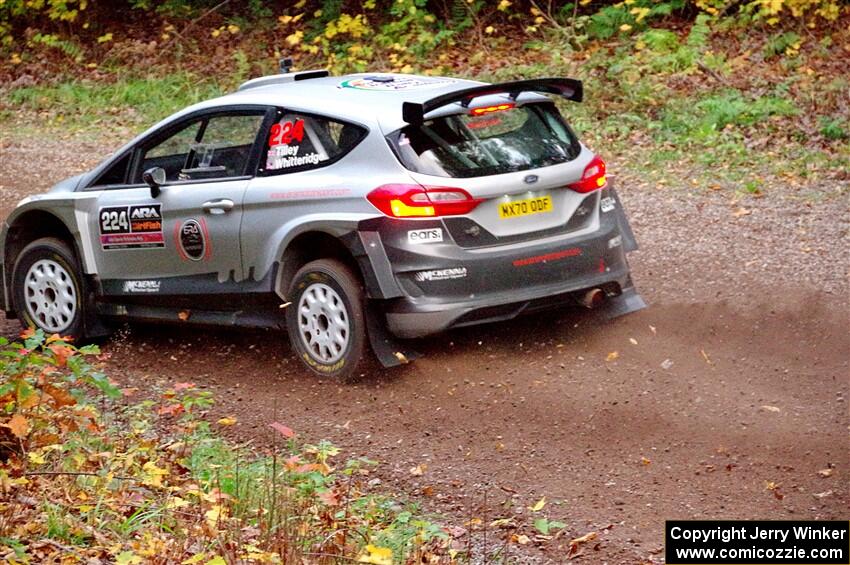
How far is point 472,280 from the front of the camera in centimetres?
741

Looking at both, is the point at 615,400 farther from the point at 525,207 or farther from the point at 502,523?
the point at 502,523

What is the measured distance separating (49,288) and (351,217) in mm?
2805

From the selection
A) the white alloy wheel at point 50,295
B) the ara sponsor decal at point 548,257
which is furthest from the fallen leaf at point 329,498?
the white alloy wheel at point 50,295

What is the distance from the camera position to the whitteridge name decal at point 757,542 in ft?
17.3

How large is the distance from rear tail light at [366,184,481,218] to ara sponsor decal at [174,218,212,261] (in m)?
1.46

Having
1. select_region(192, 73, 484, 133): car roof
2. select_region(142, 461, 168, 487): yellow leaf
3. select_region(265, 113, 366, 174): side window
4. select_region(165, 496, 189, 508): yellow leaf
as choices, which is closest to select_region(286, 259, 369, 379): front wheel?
select_region(265, 113, 366, 174): side window

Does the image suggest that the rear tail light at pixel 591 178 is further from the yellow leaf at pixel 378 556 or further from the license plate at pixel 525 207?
the yellow leaf at pixel 378 556

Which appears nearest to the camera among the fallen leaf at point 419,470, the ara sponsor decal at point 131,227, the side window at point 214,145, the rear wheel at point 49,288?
the fallen leaf at point 419,470

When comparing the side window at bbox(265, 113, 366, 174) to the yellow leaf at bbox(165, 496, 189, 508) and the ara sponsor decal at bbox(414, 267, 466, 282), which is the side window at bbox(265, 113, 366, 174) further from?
the yellow leaf at bbox(165, 496, 189, 508)

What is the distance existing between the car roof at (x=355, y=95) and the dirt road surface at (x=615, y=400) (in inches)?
61.3

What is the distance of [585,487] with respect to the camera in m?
6.19

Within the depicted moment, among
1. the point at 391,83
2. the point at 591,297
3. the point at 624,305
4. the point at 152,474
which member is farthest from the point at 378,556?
the point at 391,83

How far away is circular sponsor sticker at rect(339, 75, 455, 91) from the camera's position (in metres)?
8.12

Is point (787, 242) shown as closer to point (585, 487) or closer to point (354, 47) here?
point (585, 487)
